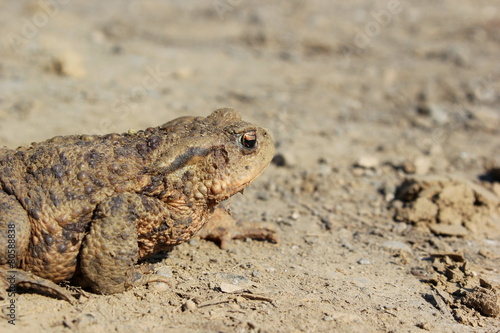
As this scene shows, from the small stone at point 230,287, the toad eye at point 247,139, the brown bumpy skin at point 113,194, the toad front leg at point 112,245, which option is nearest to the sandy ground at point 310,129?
the small stone at point 230,287

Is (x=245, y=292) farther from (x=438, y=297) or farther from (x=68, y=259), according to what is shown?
(x=438, y=297)

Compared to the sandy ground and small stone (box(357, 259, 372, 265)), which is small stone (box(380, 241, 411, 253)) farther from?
small stone (box(357, 259, 372, 265))

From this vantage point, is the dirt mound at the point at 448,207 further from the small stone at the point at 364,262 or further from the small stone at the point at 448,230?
the small stone at the point at 364,262

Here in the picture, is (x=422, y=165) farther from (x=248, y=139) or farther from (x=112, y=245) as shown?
(x=112, y=245)

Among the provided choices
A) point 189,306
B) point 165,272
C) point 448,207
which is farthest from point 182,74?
point 189,306

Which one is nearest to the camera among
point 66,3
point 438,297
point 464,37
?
point 438,297

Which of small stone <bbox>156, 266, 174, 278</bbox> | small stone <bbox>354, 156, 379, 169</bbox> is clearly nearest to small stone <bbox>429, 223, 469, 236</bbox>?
small stone <bbox>354, 156, 379, 169</bbox>

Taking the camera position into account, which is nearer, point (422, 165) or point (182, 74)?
point (422, 165)

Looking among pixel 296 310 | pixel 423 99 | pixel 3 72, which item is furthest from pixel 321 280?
pixel 3 72
